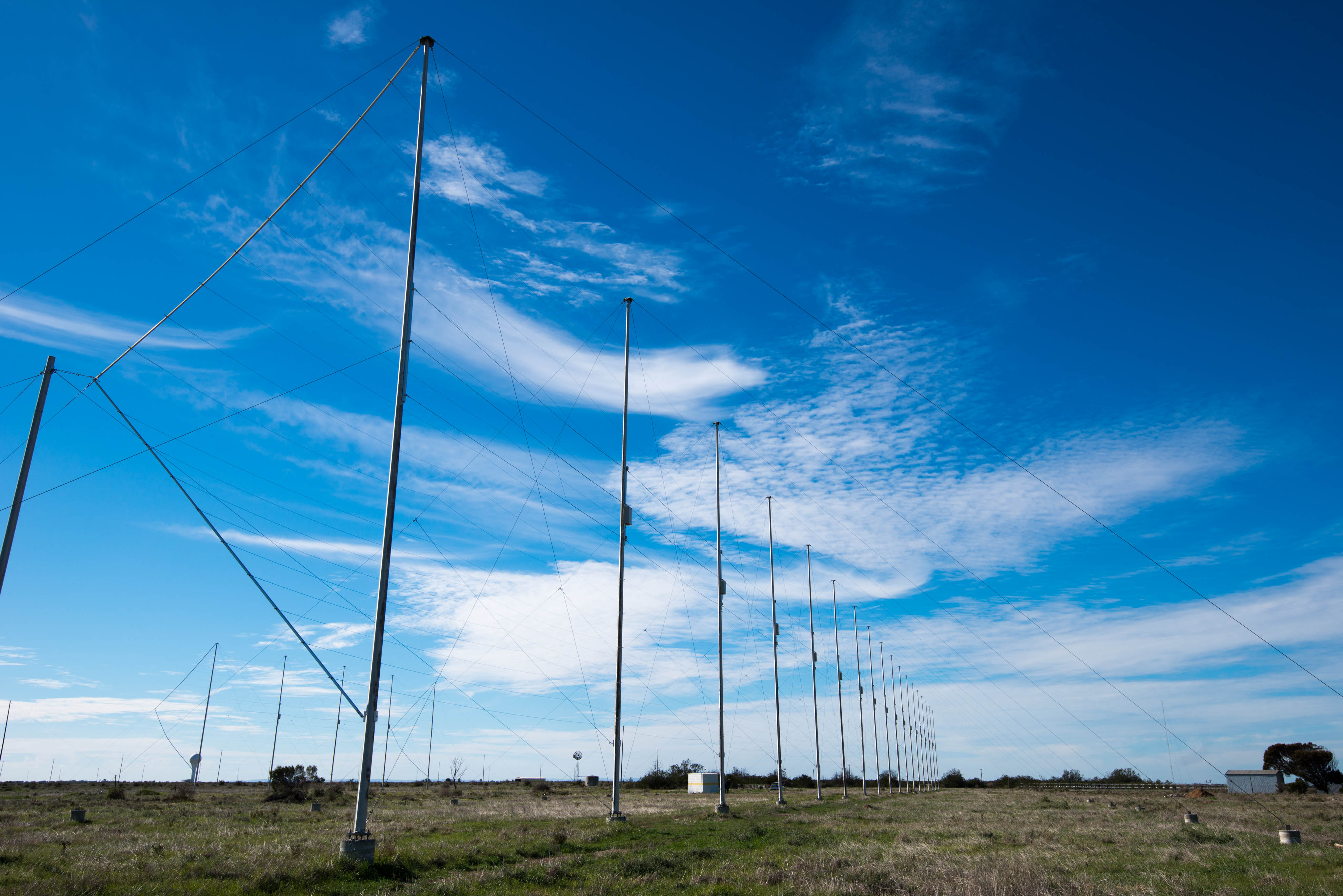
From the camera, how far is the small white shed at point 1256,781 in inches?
3406

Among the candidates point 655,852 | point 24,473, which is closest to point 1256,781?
point 655,852

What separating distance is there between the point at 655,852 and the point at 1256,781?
96329mm

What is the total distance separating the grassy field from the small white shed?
168 feet

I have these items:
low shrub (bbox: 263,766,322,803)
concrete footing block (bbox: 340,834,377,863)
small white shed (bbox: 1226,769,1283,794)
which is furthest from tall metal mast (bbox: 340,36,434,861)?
small white shed (bbox: 1226,769,1283,794)

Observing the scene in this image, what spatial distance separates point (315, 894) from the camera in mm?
14906

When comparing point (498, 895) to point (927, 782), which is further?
point (927, 782)

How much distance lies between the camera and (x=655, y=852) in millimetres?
22672

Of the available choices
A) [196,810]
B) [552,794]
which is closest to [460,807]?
[196,810]

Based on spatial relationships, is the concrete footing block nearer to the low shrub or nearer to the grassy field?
the grassy field

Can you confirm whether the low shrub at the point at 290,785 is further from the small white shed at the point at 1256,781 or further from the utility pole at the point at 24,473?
the small white shed at the point at 1256,781

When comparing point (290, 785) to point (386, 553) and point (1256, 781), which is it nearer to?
point (386, 553)

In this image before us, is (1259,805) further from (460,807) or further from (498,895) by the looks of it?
(498,895)

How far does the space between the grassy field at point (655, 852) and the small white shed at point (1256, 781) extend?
5115cm

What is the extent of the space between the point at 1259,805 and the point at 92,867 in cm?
7629
